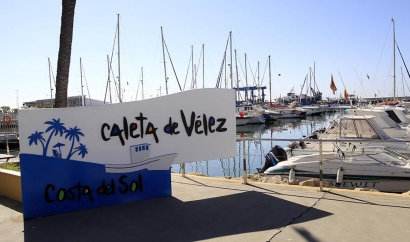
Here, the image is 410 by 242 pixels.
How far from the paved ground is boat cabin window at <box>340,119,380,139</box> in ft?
34.9

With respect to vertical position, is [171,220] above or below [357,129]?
below

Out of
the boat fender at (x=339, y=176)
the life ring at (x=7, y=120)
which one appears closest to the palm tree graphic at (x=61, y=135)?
the boat fender at (x=339, y=176)

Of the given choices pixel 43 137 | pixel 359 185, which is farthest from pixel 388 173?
pixel 43 137

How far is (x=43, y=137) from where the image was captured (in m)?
5.93

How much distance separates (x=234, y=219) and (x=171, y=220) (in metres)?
0.98

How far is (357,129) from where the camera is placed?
1708 centimetres

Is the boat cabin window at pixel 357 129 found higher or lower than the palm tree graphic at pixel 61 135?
lower

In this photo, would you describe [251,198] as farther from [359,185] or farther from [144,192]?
[359,185]

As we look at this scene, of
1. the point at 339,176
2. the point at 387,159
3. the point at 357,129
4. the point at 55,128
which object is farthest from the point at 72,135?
the point at 357,129

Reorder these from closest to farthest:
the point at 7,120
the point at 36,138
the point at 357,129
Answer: the point at 36,138 → the point at 357,129 → the point at 7,120

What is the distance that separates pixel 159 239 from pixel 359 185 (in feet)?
29.4

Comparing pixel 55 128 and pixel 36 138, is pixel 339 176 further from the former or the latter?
pixel 36 138

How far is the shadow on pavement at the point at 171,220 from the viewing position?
512 cm

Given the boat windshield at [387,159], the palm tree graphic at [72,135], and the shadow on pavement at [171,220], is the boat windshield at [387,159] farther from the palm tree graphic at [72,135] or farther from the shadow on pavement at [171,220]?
the palm tree graphic at [72,135]
